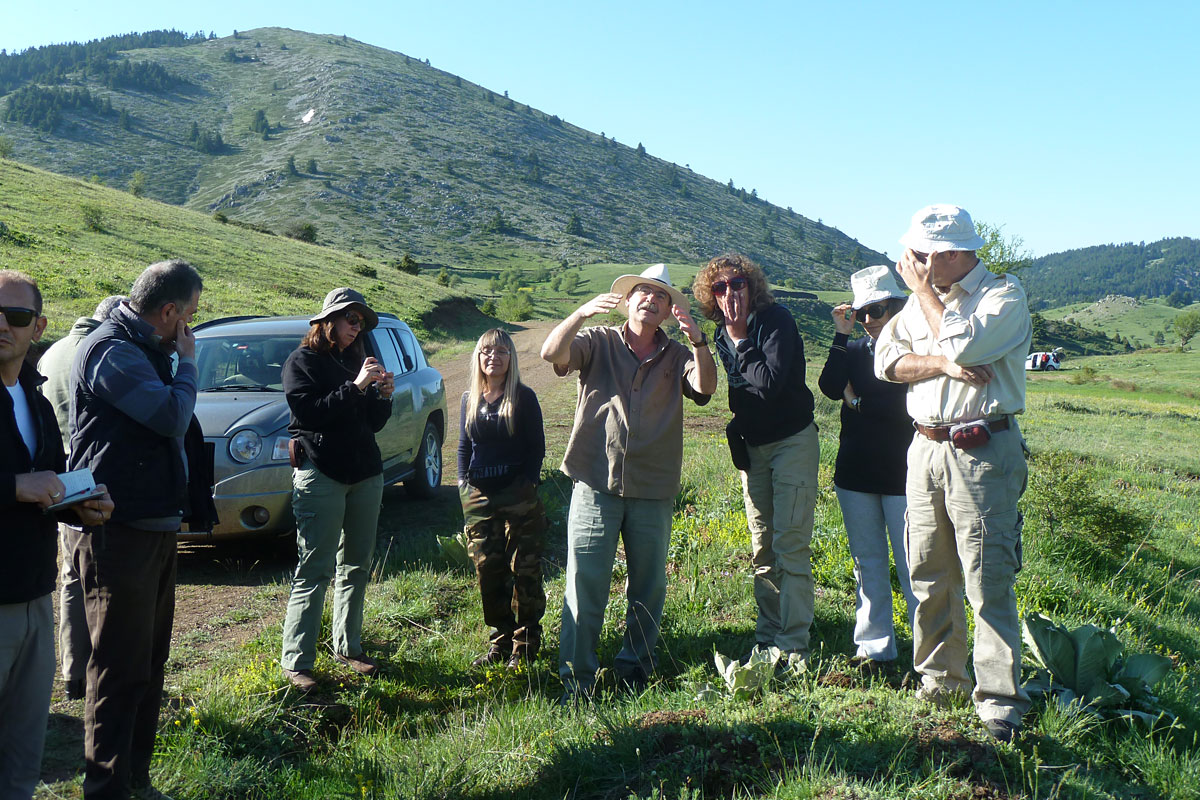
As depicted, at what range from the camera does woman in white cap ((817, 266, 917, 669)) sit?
428 centimetres

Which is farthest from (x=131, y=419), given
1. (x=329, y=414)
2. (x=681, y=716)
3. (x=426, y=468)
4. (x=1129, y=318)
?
(x=1129, y=318)

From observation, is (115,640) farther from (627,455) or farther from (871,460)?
(871,460)

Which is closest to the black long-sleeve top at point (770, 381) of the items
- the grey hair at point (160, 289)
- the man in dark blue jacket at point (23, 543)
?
the grey hair at point (160, 289)

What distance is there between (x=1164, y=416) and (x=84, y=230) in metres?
40.3

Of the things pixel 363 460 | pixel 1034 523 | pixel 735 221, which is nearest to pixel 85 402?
pixel 363 460

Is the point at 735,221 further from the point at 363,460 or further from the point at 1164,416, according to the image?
the point at 363,460

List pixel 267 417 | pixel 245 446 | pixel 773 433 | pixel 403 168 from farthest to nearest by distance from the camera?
pixel 403 168
pixel 267 417
pixel 245 446
pixel 773 433

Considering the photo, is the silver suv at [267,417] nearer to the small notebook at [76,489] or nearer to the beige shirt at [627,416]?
the beige shirt at [627,416]

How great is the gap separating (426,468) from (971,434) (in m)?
6.09

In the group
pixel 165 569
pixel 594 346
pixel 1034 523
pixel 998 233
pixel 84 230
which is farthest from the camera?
pixel 998 233

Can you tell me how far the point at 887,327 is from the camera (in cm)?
389

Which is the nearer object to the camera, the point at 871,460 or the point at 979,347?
the point at 979,347

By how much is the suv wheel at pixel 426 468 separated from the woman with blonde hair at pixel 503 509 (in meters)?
3.62

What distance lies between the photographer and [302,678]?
4.20 metres
